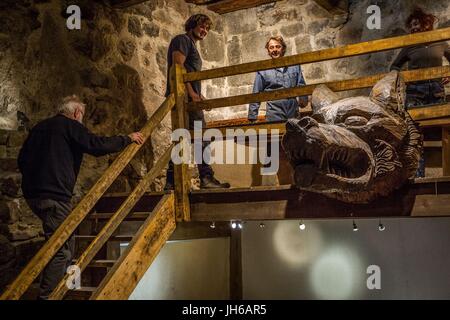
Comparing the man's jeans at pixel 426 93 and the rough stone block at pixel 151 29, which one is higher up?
the rough stone block at pixel 151 29

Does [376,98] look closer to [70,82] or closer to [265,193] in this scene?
[265,193]

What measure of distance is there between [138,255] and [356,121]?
5.59 feet

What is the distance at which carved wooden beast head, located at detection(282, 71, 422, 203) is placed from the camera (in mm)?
2918

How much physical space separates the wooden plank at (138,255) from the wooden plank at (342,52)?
3.21ft

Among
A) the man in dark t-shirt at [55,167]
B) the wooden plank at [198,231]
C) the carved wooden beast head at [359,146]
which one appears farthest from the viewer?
the wooden plank at [198,231]

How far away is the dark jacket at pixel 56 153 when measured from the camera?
3551 mm

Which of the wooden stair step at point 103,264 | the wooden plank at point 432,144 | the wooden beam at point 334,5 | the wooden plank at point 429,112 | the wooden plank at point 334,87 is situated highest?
the wooden beam at point 334,5

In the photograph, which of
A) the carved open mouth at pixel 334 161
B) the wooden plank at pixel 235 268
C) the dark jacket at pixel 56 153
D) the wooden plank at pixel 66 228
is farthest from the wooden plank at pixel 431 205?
the wooden plank at pixel 235 268

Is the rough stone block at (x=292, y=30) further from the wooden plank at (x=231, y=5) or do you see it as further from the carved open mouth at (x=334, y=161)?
the carved open mouth at (x=334, y=161)

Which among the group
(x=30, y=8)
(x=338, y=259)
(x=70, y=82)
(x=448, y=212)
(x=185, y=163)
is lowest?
(x=338, y=259)

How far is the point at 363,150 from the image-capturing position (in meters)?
2.93

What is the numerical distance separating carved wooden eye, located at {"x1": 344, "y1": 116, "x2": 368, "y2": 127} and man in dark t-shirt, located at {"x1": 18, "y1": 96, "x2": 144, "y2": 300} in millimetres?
1456

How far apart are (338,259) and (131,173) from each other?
2.62 meters
